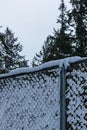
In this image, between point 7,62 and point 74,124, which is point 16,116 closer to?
point 74,124

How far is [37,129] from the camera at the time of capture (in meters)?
4.10

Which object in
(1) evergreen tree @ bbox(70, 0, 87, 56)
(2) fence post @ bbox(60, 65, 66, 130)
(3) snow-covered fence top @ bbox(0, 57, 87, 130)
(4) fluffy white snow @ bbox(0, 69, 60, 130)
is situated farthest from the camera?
(1) evergreen tree @ bbox(70, 0, 87, 56)

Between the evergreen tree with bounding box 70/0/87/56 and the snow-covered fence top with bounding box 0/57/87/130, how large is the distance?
91.6 feet

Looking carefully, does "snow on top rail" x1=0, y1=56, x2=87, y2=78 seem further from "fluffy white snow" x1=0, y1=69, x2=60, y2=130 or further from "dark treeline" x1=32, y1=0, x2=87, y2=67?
"dark treeline" x1=32, y1=0, x2=87, y2=67

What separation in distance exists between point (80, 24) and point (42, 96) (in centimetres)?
3058

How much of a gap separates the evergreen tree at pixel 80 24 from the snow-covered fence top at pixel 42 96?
2791 centimetres

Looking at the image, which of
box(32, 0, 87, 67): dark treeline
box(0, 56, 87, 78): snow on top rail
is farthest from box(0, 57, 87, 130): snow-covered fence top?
box(32, 0, 87, 67): dark treeline

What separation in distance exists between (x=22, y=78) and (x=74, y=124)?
106 centimetres

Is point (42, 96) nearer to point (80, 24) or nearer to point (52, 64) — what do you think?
point (52, 64)

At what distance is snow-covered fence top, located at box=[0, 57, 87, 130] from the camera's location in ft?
11.8

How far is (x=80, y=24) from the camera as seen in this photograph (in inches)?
1351

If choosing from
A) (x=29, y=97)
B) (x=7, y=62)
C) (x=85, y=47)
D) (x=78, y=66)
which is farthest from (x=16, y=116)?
(x=7, y=62)

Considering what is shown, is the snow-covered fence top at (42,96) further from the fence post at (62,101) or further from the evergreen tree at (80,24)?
the evergreen tree at (80,24)

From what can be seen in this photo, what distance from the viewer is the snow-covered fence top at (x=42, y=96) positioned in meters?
3.60
